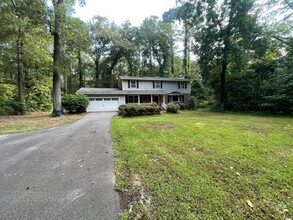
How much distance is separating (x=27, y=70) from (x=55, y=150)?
69.3 feet

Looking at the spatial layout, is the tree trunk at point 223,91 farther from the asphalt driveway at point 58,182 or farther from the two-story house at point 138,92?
the asphalt driveway at point 58,182

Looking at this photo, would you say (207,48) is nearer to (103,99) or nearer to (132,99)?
(132,99)

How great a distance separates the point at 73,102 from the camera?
1453cm

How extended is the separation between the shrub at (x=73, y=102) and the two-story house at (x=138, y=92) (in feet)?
8.56

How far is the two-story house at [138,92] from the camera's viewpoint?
18.4 metres

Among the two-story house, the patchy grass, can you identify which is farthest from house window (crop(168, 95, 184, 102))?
the patchy grass

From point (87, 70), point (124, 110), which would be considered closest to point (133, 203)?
point (124, 110)

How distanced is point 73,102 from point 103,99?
14.8 feet

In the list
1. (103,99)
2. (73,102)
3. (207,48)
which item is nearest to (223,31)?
(207,48)

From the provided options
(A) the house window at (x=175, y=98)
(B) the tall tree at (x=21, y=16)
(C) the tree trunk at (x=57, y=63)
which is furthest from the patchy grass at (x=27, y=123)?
(A) the house window at (x=175, y=98)

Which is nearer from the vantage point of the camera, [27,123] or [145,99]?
[27,123]

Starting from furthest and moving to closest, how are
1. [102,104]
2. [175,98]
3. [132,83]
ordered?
[175,98] → [132,83] → [102,104]

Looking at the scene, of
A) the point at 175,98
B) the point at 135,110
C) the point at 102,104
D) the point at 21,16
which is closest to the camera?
the point at 21,16

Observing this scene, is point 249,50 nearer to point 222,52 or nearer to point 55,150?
point 222,52
